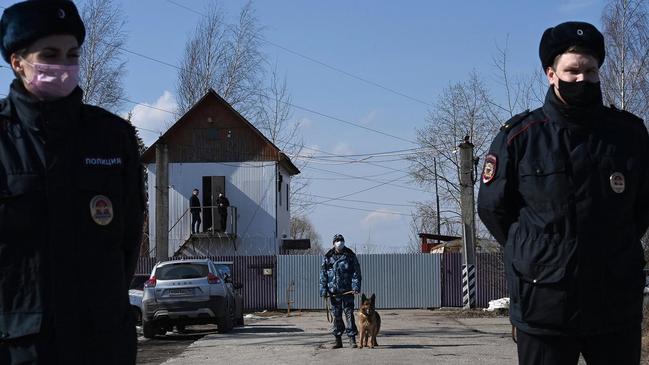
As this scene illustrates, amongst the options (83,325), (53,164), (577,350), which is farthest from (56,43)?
(577,350)

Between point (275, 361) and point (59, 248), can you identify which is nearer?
point (59, 248)

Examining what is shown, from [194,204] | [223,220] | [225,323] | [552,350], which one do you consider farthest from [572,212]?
[223,220]

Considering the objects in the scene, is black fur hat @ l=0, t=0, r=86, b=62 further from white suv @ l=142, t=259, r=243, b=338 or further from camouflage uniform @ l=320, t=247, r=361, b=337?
white suv @ l=142, t=259, r=243, b=338

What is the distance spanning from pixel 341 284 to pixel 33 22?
12.2 metres

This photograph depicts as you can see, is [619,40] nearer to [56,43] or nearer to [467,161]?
[467,161]

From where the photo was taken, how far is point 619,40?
3553cm

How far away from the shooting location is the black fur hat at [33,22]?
129 inches

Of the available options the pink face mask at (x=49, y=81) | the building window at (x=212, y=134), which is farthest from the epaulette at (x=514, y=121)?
the building window at (x=212, y=134)

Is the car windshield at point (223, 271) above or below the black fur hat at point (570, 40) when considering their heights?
below

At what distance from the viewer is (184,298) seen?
1934 cm

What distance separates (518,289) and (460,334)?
49.2 feet

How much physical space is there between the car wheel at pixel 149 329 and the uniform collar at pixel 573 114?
53.0 feet

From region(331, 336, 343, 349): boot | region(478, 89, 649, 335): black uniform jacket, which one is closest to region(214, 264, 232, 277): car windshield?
region(331, 336, 343, 349): boot

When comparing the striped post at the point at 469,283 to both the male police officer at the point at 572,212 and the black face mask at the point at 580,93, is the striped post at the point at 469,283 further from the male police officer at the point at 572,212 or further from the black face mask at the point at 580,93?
the black face mask at the point at 580,93
